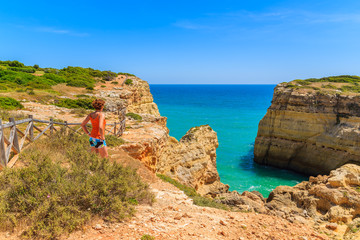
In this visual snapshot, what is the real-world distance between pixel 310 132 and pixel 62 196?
27170 millimetres

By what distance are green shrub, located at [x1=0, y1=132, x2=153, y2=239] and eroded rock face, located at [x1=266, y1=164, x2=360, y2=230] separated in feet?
27.2

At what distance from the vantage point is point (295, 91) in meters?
27.1

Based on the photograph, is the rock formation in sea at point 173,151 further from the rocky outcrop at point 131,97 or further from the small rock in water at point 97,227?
the small rock in water at point 97,227

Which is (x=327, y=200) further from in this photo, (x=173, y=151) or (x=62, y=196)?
(x=62, y=196)

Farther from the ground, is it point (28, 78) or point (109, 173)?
point (28, 78)

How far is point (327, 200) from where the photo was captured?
41.7 feet

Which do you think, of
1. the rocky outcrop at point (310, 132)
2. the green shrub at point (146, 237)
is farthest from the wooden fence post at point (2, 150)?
the rocky outcrop at point (310, 132)

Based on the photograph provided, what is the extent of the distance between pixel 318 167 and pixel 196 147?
15.9 meters

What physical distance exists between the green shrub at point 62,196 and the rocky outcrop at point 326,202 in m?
8.10

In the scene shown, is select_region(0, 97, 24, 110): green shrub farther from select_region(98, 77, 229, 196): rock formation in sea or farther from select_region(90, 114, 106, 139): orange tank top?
select_region(90, 114, 106, 139): orange tank top

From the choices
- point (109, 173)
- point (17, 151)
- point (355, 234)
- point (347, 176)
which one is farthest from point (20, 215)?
point (347, 176)

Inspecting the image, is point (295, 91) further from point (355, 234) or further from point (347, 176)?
point (355, 234)

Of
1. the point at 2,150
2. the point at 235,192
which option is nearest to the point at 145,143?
the point at 2,150

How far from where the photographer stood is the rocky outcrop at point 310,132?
23.4 meters
